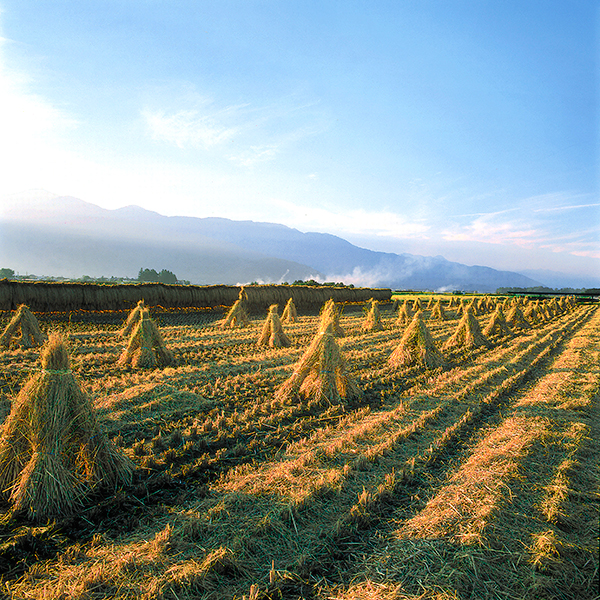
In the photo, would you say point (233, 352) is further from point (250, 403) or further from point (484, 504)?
point (484, 504)

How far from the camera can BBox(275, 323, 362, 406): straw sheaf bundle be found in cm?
764

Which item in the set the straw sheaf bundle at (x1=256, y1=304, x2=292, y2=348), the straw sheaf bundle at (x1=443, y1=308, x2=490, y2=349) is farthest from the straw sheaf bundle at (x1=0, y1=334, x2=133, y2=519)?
the straw sheaf bundle at (x1=443, y1=308, x2=490, y2=349)

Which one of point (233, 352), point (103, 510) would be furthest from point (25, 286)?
point (103, 510)

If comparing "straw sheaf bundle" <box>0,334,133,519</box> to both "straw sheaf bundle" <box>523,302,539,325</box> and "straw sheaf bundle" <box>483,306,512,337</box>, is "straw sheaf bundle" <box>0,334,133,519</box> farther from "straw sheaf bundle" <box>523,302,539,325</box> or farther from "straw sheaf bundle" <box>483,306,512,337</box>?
"straw sheaf bundle" <box>523,302,539,325</box>

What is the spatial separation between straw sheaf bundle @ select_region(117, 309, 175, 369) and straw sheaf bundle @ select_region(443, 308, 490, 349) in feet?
39.0

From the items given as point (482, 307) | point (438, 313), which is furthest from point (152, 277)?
point (438, 313)

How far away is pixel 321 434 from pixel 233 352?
7.56m

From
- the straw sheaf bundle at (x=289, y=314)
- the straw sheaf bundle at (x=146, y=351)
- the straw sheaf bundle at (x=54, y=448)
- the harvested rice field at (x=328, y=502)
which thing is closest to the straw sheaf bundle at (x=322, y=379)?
the harvested rice field at (x=328, y=502)

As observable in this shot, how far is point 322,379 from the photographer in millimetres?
Answer: 7766

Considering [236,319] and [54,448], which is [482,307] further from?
[54,448]

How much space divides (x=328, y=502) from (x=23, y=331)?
14.3m

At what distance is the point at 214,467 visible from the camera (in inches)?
189

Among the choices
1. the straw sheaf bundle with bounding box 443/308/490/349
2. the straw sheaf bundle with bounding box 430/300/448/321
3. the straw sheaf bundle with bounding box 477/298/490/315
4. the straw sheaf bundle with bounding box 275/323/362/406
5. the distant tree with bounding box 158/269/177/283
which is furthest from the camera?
the distant tree with bounding box 158/269/177/283

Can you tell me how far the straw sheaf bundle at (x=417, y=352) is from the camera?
10914mm
